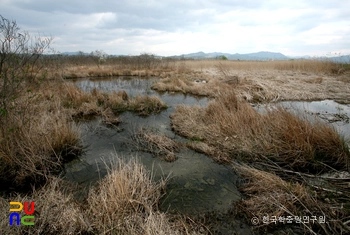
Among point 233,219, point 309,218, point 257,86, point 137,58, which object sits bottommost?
point 233,219

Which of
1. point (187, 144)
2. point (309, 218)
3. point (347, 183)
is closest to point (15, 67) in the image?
point (187, 144)

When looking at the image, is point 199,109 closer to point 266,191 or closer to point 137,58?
point 266,191

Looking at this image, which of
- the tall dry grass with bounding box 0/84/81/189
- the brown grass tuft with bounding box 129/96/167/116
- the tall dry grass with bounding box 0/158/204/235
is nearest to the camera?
the tall dry grass with bounding box 0/158/204/235

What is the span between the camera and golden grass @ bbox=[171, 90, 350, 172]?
387 cm

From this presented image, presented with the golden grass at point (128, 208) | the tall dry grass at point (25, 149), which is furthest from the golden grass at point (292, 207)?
the tall dry grass at point (25, 149)

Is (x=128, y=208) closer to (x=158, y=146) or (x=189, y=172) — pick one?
(x=189, y=172)

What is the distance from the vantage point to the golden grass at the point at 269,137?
3.87m

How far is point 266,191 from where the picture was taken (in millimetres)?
3102

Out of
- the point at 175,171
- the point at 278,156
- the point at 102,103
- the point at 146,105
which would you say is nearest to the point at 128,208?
the point at 175,171

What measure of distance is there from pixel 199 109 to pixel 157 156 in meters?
3.66

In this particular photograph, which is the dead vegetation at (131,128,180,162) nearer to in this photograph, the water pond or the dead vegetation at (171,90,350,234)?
the water pond

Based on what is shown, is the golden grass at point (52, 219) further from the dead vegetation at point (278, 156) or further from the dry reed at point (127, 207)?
the dead vegetation at point (278, 156)

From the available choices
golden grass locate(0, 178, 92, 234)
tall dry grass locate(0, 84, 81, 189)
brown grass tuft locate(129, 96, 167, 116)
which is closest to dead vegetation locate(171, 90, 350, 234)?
brown grass tuft locate(129, 96, 167, 116)

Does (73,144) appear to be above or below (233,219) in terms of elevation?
above
